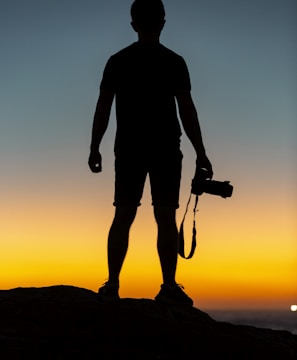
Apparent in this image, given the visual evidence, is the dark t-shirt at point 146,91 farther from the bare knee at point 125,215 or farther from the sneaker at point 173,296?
the sneaker at point 173,296

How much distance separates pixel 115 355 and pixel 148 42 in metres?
3.69

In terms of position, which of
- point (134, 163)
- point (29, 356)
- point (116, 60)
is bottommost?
point (29, 356)

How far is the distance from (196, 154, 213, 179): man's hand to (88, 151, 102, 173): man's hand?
114 centimetres

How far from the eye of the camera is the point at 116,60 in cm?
805

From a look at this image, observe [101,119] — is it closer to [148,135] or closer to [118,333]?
[148,135]

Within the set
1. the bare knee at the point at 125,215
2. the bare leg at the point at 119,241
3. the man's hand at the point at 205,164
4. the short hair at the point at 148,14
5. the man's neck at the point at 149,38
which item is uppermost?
the short hair at the point at 148,14

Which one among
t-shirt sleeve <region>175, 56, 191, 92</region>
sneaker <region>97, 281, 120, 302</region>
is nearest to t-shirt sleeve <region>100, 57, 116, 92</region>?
t-shirt sleeve <region>175, 56, 191, 92</region>

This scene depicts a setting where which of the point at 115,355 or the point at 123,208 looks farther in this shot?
the point at 123,208

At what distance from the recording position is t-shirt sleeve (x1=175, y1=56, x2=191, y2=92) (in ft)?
26.3

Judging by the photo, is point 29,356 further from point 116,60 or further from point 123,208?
point 116,60

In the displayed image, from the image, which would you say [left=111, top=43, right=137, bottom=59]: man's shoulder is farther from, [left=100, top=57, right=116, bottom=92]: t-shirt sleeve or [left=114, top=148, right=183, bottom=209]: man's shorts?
[left=114, top=148, right=183, bottom=209]: man's shorts

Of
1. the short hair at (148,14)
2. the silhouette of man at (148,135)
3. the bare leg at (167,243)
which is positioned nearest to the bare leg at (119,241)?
the silhouette of man at (148,135)

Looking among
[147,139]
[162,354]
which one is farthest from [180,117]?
[162,354]

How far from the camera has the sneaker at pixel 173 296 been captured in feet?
25.6
